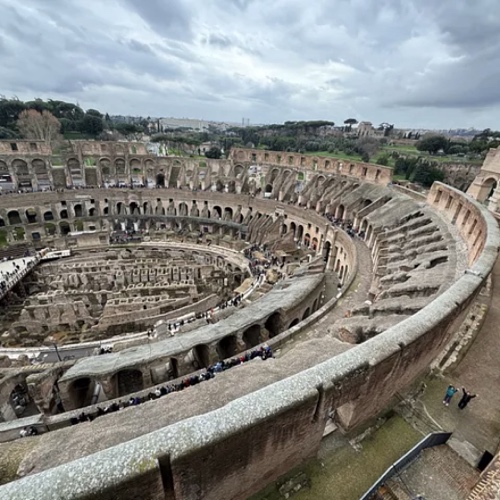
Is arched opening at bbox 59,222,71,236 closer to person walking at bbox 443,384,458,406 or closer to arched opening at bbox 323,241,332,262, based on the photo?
arched opening at bbox 323,241,332,262

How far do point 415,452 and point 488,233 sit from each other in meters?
11.7

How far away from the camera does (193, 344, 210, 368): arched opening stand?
12.3 m

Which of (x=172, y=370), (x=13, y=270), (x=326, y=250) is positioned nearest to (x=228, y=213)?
(x=326, y=250)

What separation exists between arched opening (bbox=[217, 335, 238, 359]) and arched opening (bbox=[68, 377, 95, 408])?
18.2ft

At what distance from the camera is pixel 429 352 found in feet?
27.8

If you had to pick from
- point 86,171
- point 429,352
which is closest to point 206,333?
point 429,352

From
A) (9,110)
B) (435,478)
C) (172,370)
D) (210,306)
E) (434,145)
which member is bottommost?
(210,306)

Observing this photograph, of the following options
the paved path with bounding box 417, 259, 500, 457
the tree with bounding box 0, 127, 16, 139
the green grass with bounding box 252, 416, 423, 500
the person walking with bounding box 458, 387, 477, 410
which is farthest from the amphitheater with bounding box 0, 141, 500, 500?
the tree with bounding box 0, 127, 16, 139

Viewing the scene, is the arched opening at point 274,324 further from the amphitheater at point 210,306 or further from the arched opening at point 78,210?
the arched opening at point 78,210

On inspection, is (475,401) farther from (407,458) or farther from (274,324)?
(274,324)

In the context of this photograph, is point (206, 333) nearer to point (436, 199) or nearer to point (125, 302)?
point (125, 302)

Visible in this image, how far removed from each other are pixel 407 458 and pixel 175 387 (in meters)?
7.38

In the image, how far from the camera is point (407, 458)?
6.35 metres

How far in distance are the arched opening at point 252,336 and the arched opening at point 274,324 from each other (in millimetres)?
808
